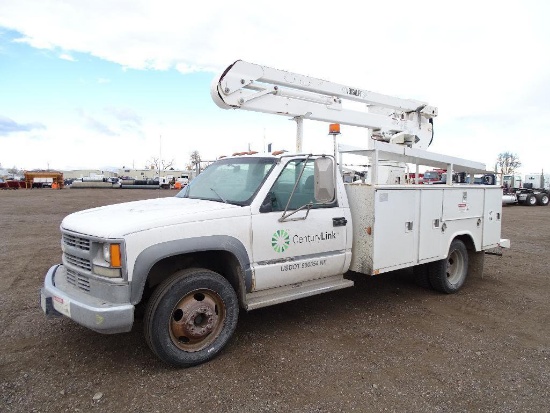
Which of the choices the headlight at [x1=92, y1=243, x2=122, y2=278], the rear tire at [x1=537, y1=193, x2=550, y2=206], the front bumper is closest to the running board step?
the front bumper

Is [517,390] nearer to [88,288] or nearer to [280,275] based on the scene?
[280,275]

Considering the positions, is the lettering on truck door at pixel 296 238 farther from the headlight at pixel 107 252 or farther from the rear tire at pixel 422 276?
the rear tire at pixel 422 276

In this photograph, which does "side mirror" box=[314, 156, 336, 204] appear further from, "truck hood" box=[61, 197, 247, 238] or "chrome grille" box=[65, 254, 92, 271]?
"chrome grille" box=[65, 254, 92, 271]

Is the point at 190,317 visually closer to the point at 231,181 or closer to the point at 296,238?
the point at 296,238

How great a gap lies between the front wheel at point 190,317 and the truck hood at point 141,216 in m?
0.53

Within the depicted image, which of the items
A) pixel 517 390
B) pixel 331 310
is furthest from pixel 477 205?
pixel 517 390

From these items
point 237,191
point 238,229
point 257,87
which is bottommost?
point 238,229

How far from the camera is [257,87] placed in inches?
207

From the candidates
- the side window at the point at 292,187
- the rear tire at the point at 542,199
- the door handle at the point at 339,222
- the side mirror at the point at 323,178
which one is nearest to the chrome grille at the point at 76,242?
the side window at the point at 292,187

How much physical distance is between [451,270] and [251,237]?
12.7 feet

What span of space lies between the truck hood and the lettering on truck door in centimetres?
40

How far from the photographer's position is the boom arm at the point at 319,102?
502 centimetres

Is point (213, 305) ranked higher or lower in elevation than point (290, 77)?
lower

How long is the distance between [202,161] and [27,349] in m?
3.02
